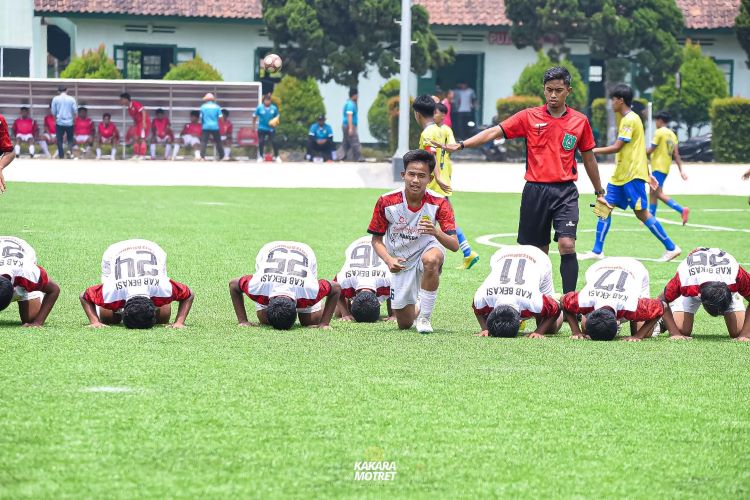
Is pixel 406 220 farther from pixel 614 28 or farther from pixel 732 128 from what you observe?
pixel 614 28

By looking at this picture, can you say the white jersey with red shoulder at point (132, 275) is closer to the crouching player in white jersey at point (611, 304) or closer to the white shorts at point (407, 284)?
the white shorts at point (407, 284)

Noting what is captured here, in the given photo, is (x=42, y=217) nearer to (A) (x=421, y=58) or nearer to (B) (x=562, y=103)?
(B) (x=562, y=103)

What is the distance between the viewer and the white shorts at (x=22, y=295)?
10328mm

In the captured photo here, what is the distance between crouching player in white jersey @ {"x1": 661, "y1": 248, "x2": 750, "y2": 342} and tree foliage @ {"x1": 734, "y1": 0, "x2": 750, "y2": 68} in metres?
36.0

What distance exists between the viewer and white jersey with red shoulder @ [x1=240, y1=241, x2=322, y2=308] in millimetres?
10781

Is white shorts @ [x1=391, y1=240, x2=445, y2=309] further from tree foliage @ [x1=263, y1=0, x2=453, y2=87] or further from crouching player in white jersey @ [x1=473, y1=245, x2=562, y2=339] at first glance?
tree foliage @ [x1=263, y1=0, x2=453, y2=87]

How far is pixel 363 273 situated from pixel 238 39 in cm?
3776

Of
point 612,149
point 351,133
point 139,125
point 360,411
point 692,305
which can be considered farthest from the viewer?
→ point 351,133

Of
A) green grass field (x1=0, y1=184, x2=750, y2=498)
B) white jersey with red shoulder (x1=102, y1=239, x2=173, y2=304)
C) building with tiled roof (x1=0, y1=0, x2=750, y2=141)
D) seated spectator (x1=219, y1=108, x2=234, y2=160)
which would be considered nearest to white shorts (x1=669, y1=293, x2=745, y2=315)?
green grass field (x1=0, y1=184, x2=750, y2=498)

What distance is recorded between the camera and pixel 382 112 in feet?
149

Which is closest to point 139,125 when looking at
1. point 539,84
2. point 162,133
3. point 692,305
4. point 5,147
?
point 162,133

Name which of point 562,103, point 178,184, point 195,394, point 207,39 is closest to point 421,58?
point 207,39

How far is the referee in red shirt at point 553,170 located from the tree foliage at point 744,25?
114 feet

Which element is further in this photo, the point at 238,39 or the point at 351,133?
the point at 238,39
